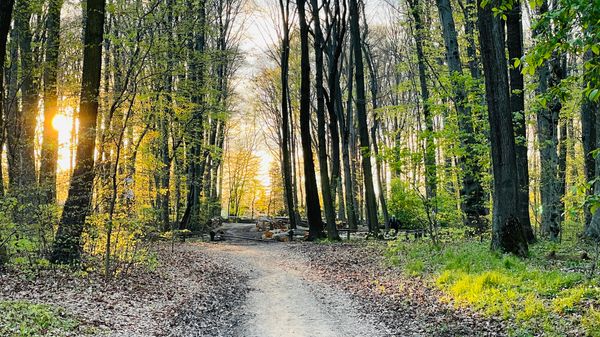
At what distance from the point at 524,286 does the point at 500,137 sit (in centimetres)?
396

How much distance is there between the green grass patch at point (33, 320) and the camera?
514 cm

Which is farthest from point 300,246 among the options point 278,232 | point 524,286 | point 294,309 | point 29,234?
point 524,286

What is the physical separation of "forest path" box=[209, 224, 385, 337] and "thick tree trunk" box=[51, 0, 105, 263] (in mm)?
4007

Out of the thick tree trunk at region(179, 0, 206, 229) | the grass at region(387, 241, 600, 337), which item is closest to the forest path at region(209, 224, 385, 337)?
the grass at region(387, 241, 600, 337)

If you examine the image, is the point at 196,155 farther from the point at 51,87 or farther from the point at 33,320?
the point at 33,320

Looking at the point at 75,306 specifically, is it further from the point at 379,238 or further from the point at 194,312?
the point at 379,238

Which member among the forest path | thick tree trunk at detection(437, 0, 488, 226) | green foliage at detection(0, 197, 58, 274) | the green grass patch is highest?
thick tree trunk at detection(437, 0, 488, 226)

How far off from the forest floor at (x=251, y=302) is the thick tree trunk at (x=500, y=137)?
2.16m

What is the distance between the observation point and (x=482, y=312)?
19.9 feet

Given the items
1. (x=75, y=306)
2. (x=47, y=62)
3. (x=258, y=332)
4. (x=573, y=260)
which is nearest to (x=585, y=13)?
(x=258, y=332)

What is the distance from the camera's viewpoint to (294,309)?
7734mm

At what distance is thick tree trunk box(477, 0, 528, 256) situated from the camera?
9.02 meters

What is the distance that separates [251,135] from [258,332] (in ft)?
128

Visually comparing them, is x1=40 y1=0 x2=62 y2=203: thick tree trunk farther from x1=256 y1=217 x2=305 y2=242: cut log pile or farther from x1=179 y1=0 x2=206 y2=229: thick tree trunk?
x1=256 y1=217 x2=305 y2=242: cut log pile
